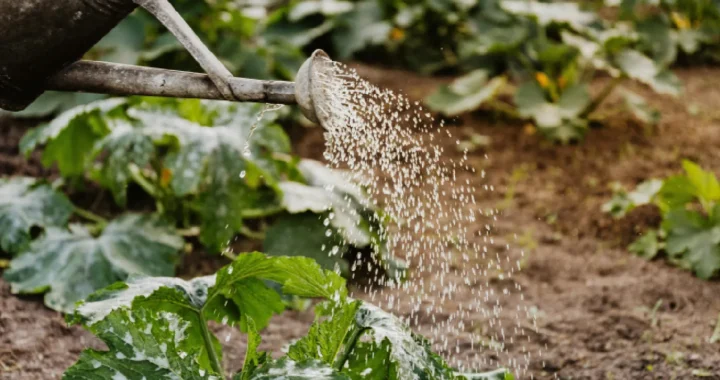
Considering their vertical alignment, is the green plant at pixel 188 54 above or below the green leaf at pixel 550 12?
above

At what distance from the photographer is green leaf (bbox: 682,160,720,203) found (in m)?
3.01

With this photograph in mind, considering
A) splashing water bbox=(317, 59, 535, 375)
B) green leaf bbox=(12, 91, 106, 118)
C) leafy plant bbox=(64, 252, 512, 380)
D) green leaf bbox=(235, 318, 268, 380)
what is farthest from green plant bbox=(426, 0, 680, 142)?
green leaf bbox=(235, 318, 268, 380)

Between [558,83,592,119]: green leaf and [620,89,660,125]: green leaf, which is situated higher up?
[558,83,592,119]: green leaf

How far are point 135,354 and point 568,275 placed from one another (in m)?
1.93

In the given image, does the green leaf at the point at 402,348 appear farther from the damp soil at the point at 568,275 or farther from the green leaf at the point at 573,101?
the green leaf at the point at 573,101

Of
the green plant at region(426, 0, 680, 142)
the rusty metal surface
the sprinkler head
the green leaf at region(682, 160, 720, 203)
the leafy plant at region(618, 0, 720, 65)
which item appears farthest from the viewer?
the leafy plant at region(618, 0, 720, 65)

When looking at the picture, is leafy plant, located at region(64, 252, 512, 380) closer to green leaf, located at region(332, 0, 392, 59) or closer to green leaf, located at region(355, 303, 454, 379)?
green leaf, located at region(355, 303, 454, 379)

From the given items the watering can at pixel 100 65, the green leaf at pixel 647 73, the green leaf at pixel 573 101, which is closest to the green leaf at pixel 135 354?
the watering can at pixel 100 65

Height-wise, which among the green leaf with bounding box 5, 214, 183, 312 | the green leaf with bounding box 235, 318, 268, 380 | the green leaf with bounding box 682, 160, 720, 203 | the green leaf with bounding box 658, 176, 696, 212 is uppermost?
the green leaf with bounding box 235, 318, 268, 380

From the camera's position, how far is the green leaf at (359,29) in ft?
16.2

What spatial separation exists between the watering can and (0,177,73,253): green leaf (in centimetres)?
114

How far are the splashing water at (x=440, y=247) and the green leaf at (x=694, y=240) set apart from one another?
576mm

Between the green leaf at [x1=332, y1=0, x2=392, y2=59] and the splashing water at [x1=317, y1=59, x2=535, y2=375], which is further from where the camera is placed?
the green leaf at [x1=332, y1=0, x2=392, y2=59]

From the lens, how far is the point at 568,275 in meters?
3.11
